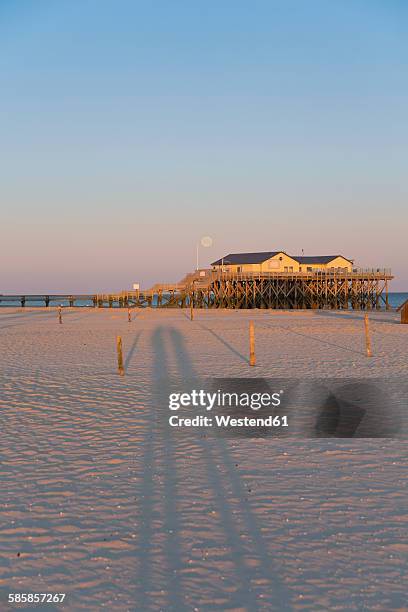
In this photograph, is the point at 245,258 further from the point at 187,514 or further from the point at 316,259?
the point at 187,514

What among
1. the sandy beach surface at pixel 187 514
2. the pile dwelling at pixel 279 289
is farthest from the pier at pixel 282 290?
the sandy beach surface at pixel 187 514

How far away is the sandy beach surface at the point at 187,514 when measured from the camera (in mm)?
3912

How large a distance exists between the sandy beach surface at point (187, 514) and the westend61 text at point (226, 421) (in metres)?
0.42

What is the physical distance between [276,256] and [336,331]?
47.2 m

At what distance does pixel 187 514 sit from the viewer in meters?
5.18

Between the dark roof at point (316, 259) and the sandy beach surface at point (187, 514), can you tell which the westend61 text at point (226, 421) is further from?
the dark roof at point (316, 259)

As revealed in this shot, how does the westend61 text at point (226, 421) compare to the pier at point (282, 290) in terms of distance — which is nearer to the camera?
the westend61 text at point (226, 421)

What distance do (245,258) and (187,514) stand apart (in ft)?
236

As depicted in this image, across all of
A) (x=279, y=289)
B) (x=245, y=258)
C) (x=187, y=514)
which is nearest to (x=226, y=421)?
(x=187, y=514)

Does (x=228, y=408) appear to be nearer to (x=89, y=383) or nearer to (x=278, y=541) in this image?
(x=89, y=383)

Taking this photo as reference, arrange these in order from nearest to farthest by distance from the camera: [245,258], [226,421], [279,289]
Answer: [226,421] < [279,289] < [245,258]

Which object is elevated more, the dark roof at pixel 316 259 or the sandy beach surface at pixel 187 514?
the dark roof at pixel 316 259

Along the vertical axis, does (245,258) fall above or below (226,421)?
above

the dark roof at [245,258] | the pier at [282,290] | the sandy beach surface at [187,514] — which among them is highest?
the dark roof at [245,258]
